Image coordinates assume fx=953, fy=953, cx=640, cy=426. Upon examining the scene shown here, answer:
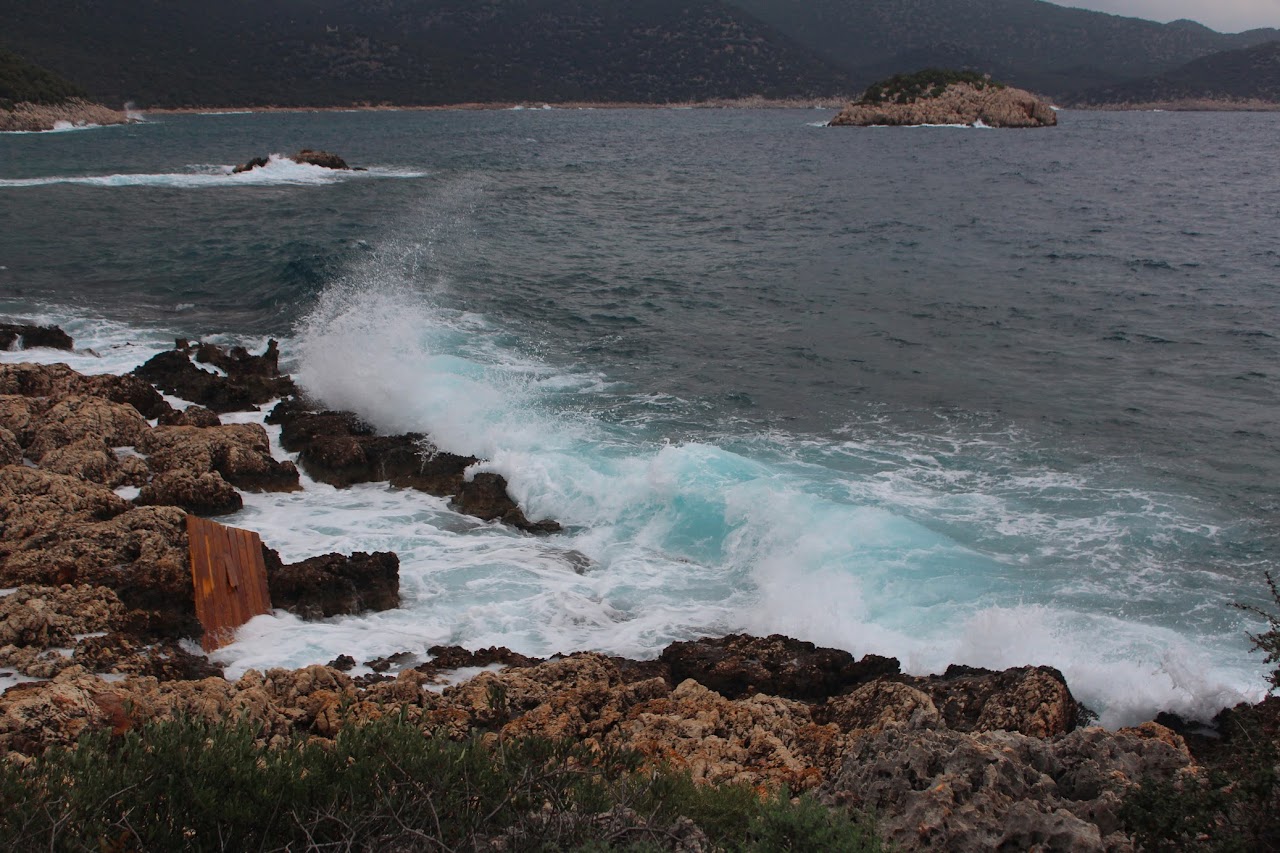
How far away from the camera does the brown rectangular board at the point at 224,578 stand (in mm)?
7922

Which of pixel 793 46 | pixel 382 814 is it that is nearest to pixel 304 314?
pixel 382 814

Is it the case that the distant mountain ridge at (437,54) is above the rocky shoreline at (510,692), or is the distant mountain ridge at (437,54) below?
above

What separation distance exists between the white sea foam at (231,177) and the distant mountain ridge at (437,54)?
202ft

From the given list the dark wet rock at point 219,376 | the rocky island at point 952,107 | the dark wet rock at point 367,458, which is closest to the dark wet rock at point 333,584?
the dark wet rock at point 367,458

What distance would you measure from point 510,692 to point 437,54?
16295 centimetres

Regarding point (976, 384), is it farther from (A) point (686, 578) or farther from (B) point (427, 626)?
(B) point (427, 626)

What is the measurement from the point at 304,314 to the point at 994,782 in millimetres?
17674

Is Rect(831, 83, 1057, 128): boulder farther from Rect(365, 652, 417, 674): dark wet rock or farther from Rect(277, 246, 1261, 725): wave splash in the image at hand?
Rect(365, 652, 417, 674): dark wet rock

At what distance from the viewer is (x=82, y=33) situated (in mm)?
112438

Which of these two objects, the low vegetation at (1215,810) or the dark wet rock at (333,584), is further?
the dark wet rock at (333,584)

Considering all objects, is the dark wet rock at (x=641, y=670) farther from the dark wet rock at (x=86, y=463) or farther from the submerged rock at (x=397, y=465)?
the dark wet rock at (x=86, y=463)

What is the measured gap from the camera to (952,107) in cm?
8488

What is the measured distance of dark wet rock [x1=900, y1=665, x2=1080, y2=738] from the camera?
245 inches

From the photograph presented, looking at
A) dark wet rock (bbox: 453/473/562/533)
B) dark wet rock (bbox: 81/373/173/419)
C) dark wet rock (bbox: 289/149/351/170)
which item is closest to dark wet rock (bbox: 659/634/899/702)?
dark wet rock (bbox: 453/473/562/533)
